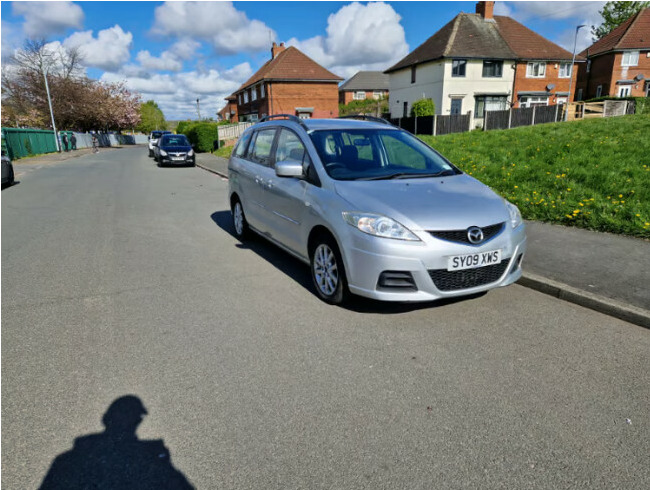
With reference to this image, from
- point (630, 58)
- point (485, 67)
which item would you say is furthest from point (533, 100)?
point (630, 58)

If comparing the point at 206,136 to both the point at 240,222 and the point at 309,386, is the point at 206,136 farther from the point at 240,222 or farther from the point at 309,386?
the point at 309,386

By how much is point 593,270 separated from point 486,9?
44.3m

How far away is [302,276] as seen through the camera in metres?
5.36

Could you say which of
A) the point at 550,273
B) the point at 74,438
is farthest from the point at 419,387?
the point at 550,273

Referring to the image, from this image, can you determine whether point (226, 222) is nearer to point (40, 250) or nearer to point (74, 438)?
point (40, 250)

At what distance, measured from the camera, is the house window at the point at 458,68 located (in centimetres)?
3862

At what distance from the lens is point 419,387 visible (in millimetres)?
3037

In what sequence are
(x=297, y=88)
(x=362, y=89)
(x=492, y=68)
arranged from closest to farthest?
(x=492, y=68), (x=297, y=88), (x=362, y=89)

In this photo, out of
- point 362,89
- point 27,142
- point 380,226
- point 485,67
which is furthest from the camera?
point 362,89

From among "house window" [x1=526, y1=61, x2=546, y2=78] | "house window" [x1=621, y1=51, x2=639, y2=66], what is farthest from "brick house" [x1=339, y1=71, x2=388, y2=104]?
"house window" [x1=621, y1=51, x2=639, y2=66]

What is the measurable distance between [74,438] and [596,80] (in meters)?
55.2

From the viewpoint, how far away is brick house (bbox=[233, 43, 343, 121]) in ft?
149

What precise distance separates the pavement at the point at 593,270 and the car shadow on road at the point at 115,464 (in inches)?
152

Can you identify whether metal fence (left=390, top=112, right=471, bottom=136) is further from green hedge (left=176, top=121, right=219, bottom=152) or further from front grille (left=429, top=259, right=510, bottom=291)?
front grille (left=429, top=259, right=510, bottom=291)
